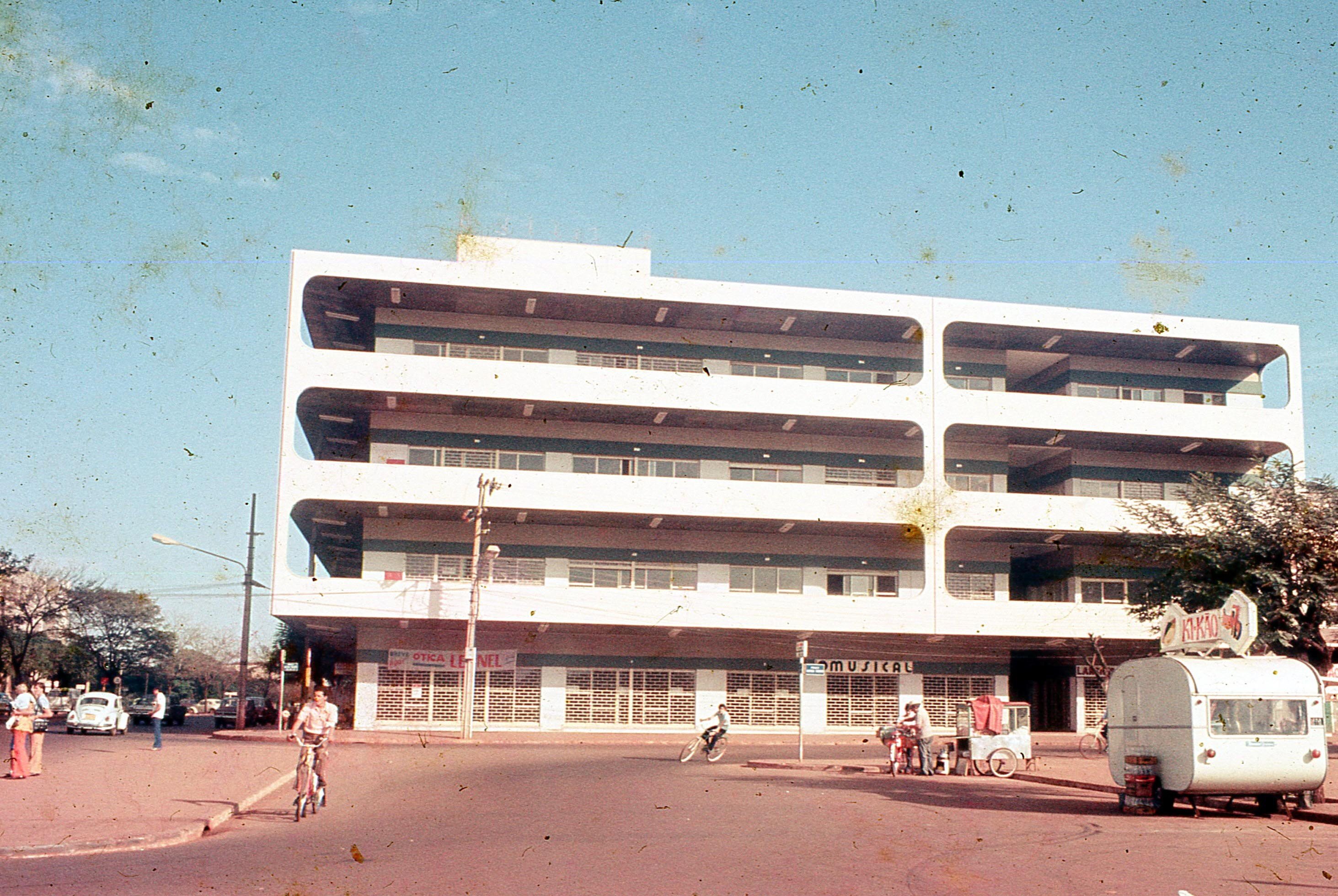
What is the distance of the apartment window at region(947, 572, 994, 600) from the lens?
49.0 m

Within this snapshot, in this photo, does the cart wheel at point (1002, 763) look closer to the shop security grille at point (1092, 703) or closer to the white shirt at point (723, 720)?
the white shirt at point (723, 720)

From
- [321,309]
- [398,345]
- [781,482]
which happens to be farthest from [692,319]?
[321,309]

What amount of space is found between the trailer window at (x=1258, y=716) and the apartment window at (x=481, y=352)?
3253 cm

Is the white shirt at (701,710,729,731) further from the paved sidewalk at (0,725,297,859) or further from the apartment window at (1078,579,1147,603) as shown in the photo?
the apartment window at (1078,579,1147,603)

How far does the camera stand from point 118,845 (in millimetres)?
13102

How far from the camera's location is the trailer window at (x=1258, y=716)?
56.8 ft

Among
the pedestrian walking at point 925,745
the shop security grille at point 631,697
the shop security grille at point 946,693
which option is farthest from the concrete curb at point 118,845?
the shop security grille at point 946,693

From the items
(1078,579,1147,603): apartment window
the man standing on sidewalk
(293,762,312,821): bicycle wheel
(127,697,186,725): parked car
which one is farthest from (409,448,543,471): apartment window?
(293,762,312,821): bicycle wheel

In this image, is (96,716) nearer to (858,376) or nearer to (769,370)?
(769,370)

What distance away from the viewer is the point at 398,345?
4678cm

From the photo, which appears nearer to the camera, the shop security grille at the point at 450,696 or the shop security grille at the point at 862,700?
the shop security grille at the point at 450,696

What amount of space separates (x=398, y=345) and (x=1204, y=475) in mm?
27953

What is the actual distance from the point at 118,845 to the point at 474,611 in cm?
2928

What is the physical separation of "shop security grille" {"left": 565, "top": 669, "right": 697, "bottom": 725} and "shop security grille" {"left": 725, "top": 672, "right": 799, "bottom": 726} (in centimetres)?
149
